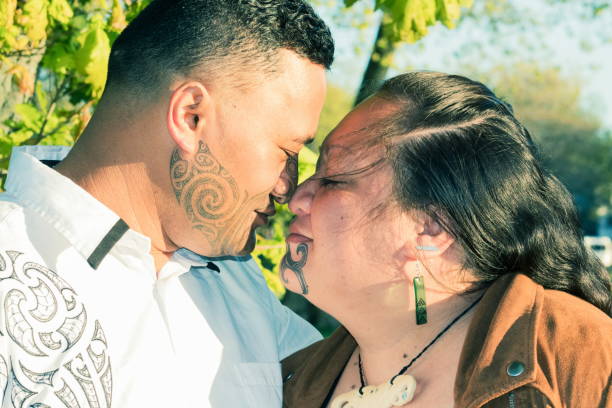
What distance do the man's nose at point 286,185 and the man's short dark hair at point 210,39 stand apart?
0.38 meters

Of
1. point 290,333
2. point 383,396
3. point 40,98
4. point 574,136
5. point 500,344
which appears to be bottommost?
point 574,136

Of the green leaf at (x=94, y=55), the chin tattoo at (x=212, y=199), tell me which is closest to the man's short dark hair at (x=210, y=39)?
the chin tattoo at (x=212, y=199)

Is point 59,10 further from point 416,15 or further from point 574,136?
point 574,136

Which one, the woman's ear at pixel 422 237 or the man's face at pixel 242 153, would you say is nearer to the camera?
the woman's ear at pixel 422 237

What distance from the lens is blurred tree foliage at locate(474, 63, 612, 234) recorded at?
4597cm

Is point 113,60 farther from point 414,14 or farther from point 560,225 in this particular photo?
point 560,225

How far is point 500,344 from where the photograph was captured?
Result: 88.7 inches

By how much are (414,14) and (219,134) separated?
1.32m

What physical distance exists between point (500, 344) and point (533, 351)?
0.37 feet

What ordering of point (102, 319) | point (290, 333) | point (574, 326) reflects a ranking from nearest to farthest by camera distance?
point (574, 326)
point (102, 319)
point (290, 333)

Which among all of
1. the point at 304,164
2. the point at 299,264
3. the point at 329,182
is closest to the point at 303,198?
the point at 329,182

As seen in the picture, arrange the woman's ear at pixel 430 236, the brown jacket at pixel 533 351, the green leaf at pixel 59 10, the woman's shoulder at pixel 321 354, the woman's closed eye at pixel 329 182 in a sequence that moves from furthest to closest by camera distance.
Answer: the green leaf at pixel 59 10 → the woman's shoulder at pixel 321 354 → the woman's closed eye at pixel 329 182 → the woman's ear at pixel 430 236 → the brown jacket at pixel 533 351

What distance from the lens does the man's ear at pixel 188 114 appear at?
2.64 meters

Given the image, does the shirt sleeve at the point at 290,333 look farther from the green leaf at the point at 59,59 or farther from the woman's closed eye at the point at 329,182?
the green leaf at the point at 59,59
